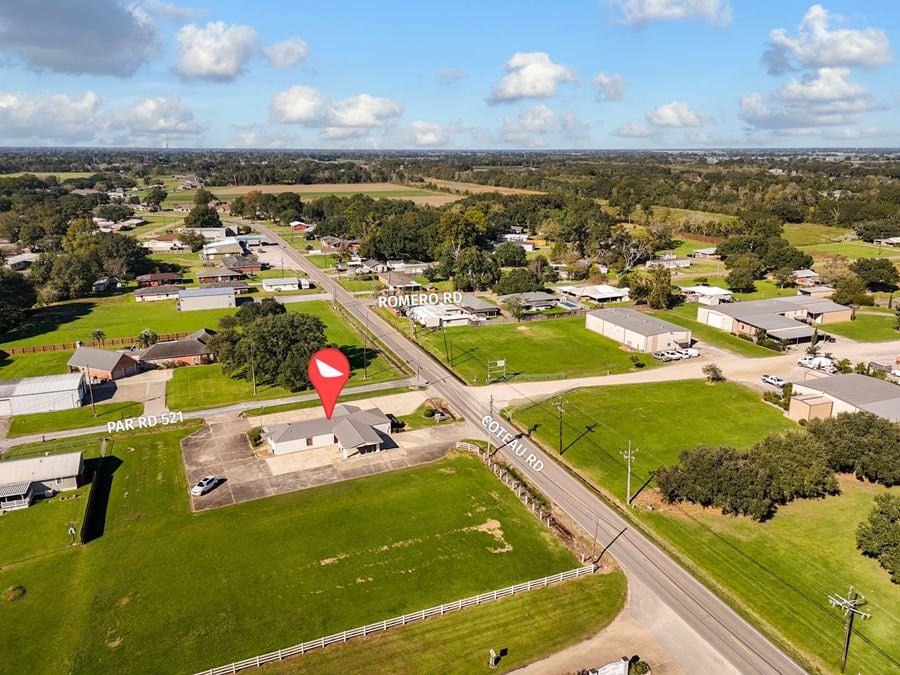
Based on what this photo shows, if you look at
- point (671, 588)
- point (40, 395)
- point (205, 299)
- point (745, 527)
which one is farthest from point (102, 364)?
point (745, 527)

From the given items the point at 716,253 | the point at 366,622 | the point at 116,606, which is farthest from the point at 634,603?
the point at 716,253

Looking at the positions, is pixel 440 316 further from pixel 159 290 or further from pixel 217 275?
pixel 159 290

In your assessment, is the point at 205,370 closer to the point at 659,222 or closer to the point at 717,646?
the point at 717,646

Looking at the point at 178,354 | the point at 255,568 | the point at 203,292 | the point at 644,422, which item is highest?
the point at 203,292

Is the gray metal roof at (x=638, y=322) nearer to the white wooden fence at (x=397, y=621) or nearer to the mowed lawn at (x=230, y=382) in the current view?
the mowed lawn at (x=230, y=382)

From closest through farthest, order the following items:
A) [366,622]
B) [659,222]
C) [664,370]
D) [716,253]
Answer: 1. [366,622]
2. [664,370]
3. [716,253]
4. [659,222]

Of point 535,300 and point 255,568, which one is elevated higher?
point 535,300

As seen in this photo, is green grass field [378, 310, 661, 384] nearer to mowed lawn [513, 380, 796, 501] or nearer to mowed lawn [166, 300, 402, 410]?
mowed lawn [513, 380, 796, 501]
